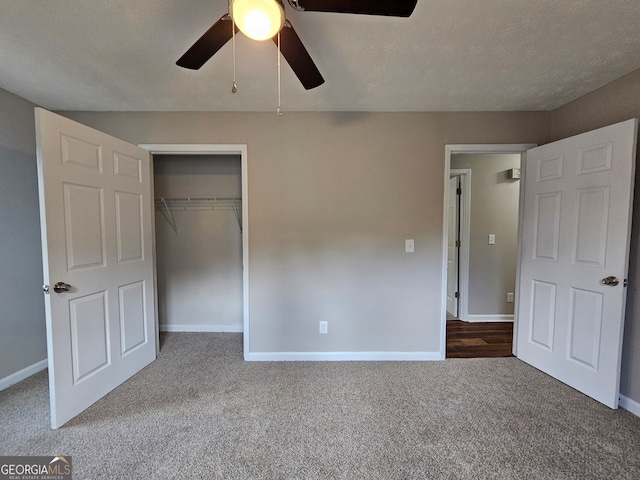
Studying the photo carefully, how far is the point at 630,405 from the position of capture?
1.72m

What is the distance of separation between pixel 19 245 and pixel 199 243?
56.2 inches

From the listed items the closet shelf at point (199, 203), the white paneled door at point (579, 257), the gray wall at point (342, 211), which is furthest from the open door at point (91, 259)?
the white paneled door at point (579, 257)

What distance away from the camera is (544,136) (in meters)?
2.34

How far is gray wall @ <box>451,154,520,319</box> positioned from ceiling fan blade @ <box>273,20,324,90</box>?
105 inches

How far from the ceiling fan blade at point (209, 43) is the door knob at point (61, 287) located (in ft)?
5.02

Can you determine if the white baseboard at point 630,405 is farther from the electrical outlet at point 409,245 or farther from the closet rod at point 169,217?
the closet rod at point 169,217

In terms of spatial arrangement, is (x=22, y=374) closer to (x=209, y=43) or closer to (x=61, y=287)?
(x=61, y=287)

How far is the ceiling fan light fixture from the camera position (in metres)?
0.90

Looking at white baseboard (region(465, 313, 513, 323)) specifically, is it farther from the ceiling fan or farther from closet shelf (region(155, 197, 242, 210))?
the ceiling fan

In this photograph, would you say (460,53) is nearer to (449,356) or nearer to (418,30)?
(418,30)

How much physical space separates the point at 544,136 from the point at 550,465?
2551 mm

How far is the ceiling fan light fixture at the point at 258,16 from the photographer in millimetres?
899

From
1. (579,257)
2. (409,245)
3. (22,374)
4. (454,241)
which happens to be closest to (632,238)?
(579,257)

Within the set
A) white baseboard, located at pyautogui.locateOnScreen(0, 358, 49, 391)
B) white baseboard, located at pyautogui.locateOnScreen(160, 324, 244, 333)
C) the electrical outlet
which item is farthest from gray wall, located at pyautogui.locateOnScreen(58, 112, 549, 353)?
white baseboard, located at pyautogui.locateOnScreen(0, 358, 49, 391)
